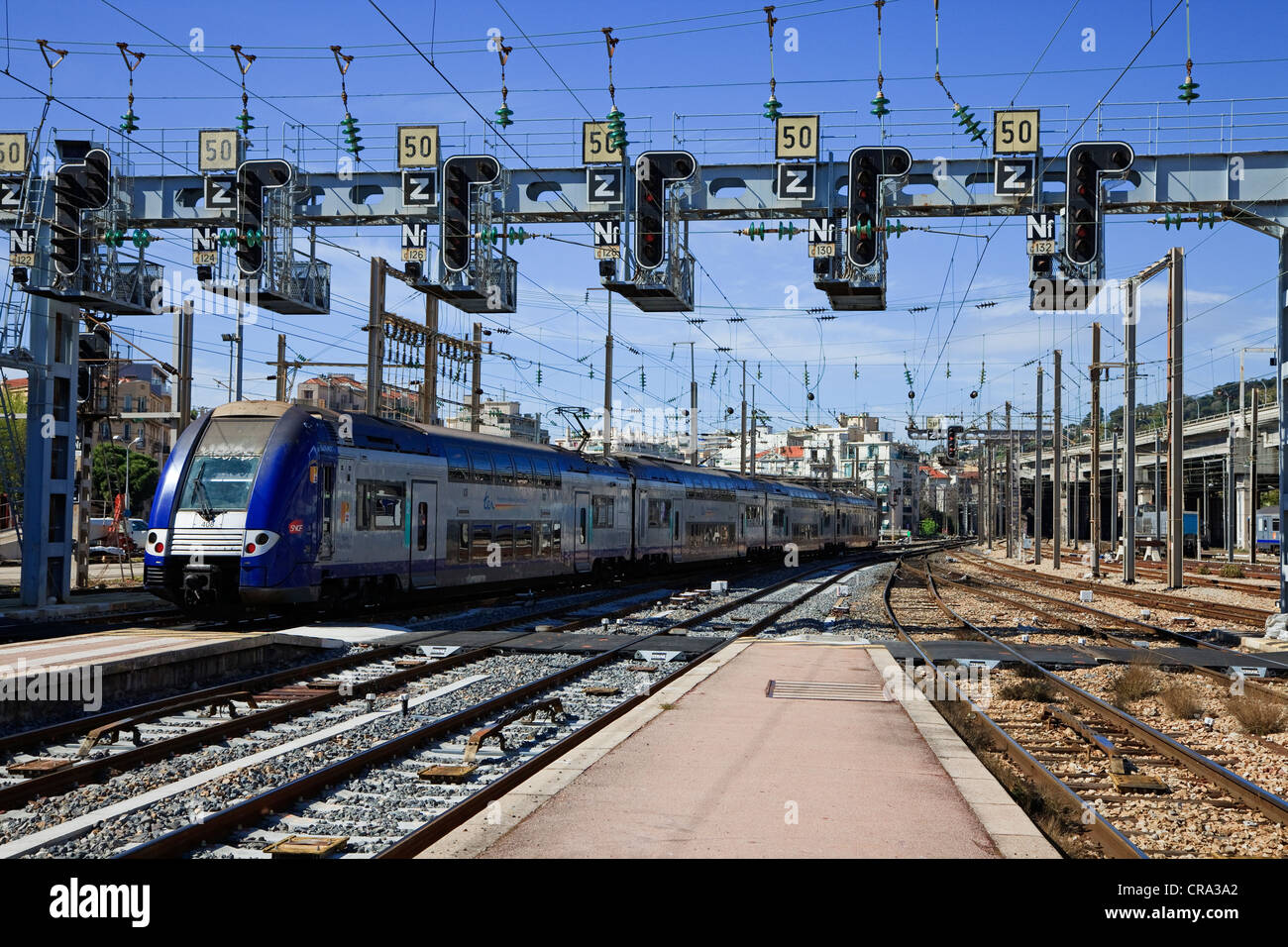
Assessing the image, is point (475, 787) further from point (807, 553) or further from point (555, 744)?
point (807, 553)

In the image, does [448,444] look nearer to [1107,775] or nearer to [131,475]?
[1107,775]

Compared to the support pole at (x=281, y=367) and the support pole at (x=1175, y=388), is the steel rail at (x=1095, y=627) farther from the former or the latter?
the support pole at (x=281, y=367)

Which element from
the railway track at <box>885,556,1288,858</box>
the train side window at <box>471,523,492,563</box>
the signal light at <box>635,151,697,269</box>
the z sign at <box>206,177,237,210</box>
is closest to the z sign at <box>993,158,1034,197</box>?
the signal light at <box>635,151,697,269</box>

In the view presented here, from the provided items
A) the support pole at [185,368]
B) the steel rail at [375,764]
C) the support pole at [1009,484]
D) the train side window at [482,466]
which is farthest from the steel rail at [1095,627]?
the support pole at [1009,484]

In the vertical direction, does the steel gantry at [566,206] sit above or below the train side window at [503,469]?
above

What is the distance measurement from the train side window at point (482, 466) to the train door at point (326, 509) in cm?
507

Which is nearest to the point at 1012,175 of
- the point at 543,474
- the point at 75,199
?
the point at 543,474

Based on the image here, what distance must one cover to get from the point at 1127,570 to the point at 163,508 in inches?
1114

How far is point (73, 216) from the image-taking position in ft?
63.3

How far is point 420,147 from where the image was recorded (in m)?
18.8

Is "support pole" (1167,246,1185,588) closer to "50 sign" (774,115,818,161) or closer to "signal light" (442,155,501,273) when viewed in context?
"50 sign" (774,115,818,161)

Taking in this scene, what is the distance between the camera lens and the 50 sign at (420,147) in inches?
737

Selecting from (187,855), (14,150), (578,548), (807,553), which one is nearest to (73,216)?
(14,150)

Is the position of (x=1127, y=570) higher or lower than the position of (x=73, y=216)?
lower
